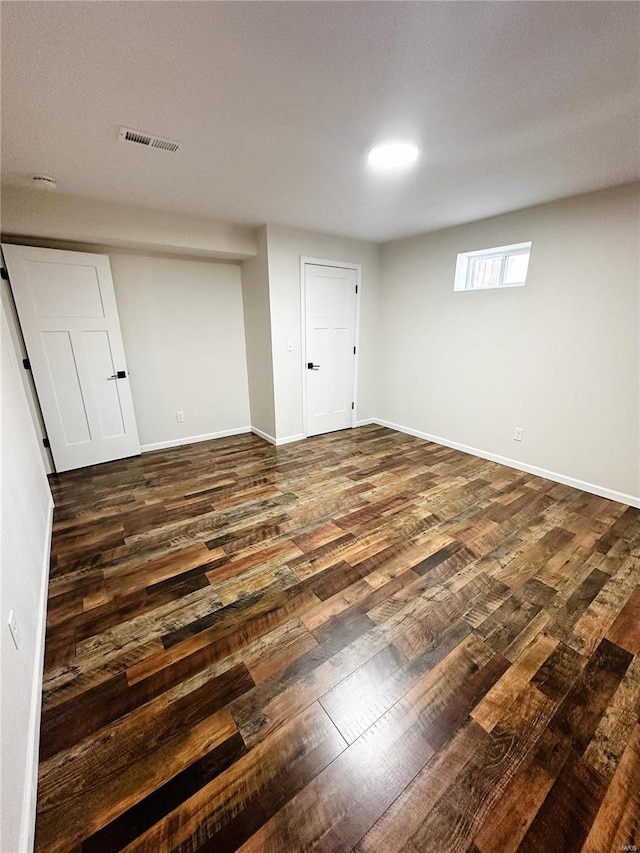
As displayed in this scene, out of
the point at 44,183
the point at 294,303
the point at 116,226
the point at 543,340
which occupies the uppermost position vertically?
the point at 44,183

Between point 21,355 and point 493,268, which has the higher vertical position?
point 493,268

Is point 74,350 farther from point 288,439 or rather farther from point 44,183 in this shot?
point 288,439

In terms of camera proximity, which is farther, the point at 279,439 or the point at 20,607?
the point at 279,439

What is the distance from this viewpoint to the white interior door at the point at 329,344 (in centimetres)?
400

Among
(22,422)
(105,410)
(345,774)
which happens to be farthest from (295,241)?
(345,774)

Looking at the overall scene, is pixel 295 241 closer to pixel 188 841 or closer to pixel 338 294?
pixel 338 294

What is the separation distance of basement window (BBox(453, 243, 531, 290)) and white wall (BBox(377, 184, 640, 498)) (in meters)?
0.08

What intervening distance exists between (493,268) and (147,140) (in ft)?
10.5

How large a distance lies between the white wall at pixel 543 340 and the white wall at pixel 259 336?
1757 millimetres

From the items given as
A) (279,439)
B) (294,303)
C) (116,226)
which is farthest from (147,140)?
(279,439)

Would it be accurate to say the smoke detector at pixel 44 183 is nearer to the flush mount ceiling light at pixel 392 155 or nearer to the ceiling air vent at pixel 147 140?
the ceiling air vent at pixel 147 140

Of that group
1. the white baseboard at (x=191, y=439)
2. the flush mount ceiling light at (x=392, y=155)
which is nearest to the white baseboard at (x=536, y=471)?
the white baseboard at (x=191, y=439)

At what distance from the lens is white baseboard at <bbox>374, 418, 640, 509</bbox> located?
2.77 m

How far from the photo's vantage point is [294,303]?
3830mm
